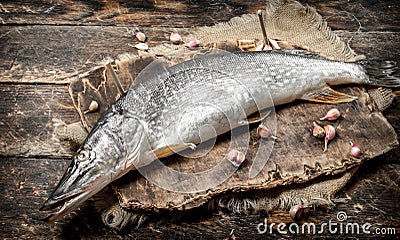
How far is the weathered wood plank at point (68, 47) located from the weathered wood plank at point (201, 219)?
59 centimetres

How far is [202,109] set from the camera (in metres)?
1.97

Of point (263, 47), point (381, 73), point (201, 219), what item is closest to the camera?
point (201, 219)

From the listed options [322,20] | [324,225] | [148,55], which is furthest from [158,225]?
[322,20]

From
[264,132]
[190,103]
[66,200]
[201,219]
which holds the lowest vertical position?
[201,219]

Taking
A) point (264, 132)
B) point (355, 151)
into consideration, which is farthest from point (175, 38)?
point (355, 151)

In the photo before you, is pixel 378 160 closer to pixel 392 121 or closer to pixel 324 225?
pixel 392 121

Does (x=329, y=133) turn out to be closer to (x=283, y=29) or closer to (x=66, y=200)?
(x=283, y=29)

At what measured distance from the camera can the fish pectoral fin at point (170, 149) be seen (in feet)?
6.37

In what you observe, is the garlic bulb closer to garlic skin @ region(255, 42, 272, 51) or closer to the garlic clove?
garlic skin @ region(255, 42, 272, 51)

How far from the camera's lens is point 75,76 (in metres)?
2.38

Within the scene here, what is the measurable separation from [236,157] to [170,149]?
24 centimetres

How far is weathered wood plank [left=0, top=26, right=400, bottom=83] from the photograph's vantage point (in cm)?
239

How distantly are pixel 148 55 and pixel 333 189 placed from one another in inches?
37.0

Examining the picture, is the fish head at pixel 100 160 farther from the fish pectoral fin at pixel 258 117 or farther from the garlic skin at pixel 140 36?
the garlic skin at pixel 140 36
